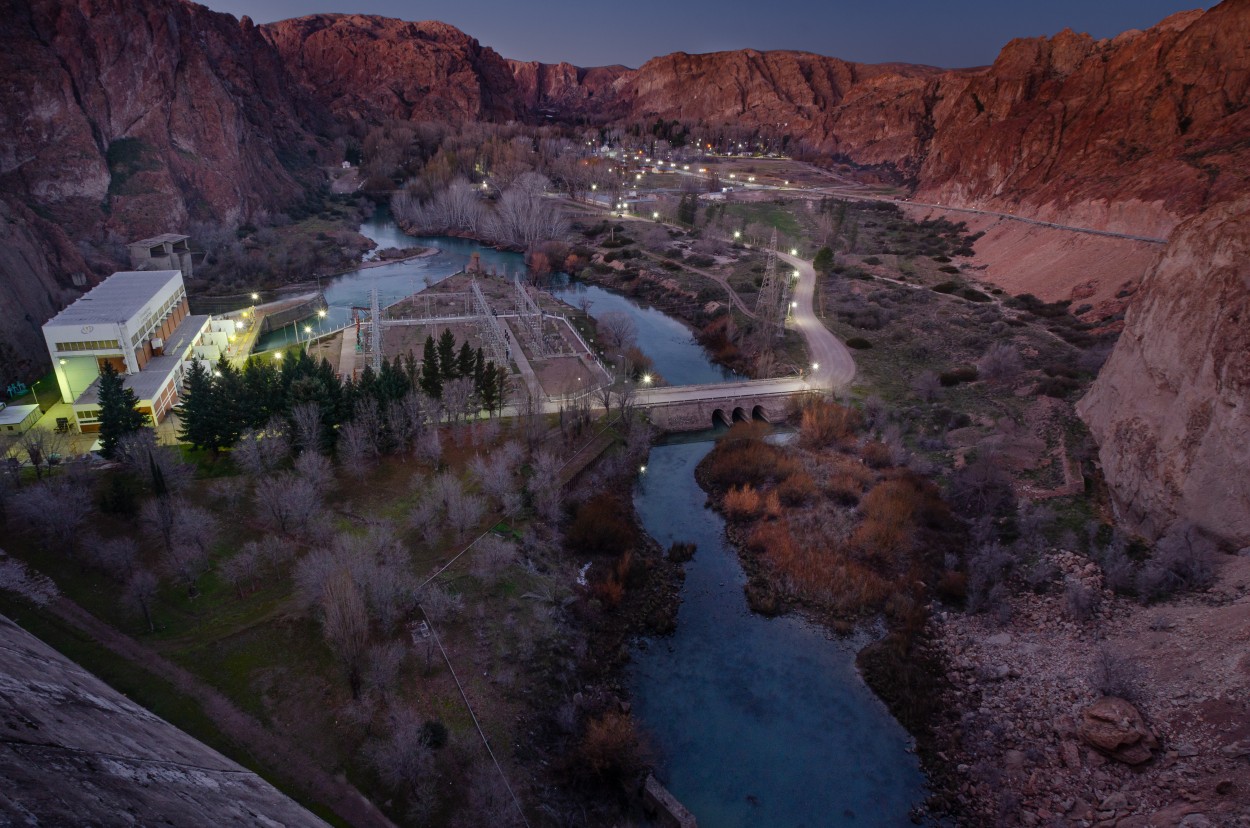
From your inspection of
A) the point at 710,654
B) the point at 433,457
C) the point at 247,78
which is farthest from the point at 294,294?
the point at 247,78

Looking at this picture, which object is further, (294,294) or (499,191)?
(499,191)

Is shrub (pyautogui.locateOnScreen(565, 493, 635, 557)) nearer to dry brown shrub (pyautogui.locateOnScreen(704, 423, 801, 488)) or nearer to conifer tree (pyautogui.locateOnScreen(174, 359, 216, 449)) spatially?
dry brown shrub (pyautogui.locateOnScreen(704, 423, 801, 488))

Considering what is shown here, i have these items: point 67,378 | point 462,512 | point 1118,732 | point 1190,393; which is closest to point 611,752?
point 462,512

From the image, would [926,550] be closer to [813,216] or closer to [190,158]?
[813,216]

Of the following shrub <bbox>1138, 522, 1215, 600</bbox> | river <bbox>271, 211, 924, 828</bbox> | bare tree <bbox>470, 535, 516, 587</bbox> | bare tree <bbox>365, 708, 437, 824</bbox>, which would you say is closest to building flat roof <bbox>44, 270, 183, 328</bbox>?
bare tree <bbox>470, 535, 516, 587</bbox>

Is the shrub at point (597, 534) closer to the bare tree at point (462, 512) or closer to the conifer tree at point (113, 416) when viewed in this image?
the bare tree at point (462, 512)

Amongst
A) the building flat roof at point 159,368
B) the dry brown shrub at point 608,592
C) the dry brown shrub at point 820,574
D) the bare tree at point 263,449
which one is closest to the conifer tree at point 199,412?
the bare tree at point 263,449

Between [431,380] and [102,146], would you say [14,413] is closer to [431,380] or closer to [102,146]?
[431,380]
